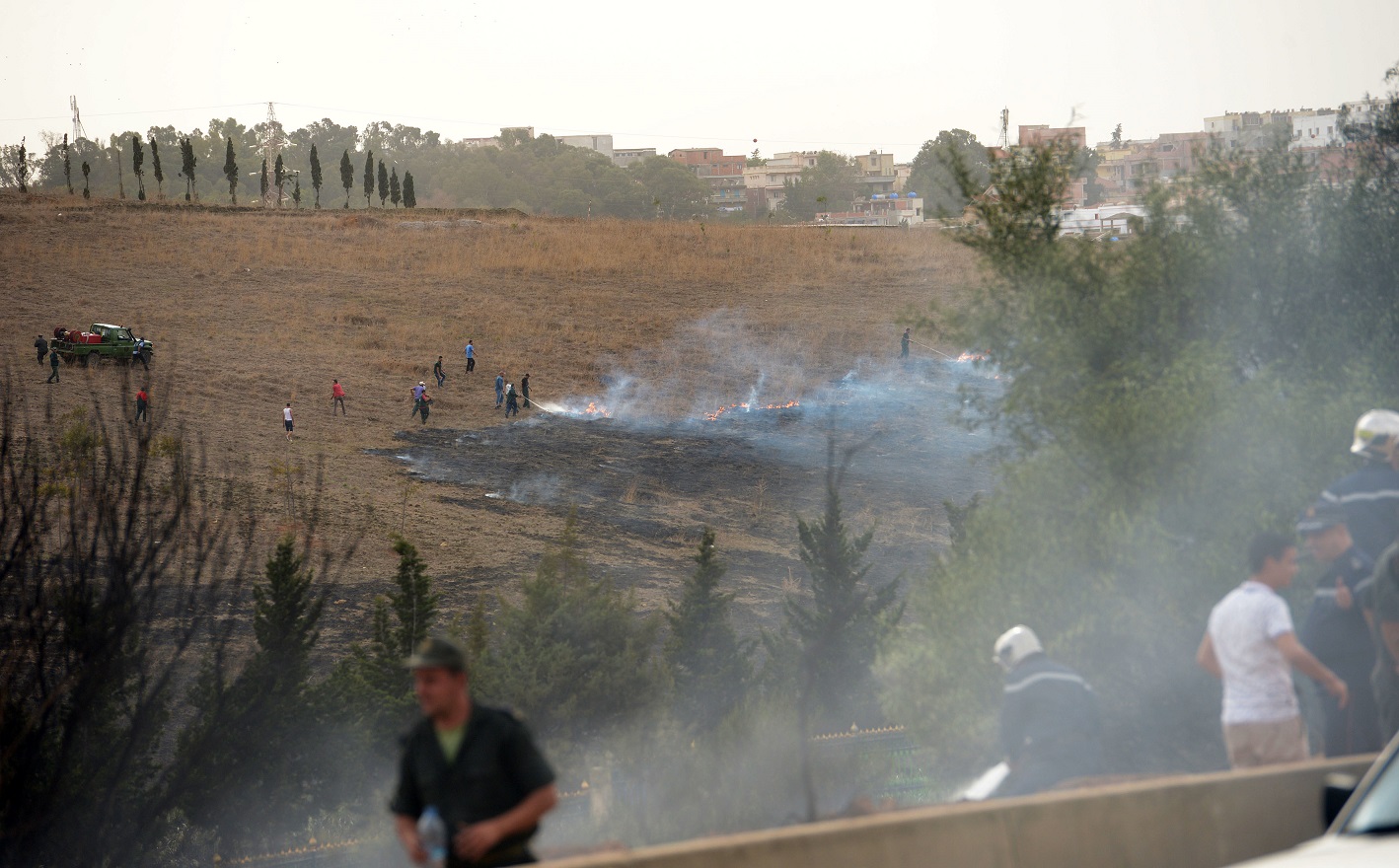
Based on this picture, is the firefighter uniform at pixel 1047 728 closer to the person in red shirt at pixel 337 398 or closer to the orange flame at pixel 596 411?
the person in red shirt at pixel 337 398

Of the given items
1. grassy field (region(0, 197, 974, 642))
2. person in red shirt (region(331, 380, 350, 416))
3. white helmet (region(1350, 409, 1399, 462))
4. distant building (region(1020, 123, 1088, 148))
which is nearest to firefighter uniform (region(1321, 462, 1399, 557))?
white helmet (region(1350, 409, 1399, 462))

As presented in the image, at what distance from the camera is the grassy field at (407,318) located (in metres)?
37.2

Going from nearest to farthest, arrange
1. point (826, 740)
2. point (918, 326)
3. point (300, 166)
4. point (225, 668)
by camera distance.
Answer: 1. point (918, 326)
2. point (826, 740)
3. point (225, 668)
4. point (300, 166)

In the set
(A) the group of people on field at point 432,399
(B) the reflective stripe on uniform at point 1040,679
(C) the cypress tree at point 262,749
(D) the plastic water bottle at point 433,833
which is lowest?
(C) the cypress tree at point 262,749

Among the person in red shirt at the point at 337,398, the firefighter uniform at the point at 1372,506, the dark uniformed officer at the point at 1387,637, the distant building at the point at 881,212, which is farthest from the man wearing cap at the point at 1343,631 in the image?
the distant building at the point at 881,212

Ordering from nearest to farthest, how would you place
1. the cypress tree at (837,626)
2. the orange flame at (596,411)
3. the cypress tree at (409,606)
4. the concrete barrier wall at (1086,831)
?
the concrete barrier wall at (1086,831)
the cypress tree at (409,606)
the cypress tree at (837,626)
the orange flame at (596,411)

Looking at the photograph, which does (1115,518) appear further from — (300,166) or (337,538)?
(300,166)

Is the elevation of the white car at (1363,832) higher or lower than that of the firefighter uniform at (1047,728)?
higher

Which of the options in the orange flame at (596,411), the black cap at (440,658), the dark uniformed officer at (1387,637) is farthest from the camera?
the orange flame at (596,411)

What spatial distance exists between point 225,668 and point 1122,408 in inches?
721

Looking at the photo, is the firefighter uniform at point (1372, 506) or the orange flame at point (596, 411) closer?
the firefighter uniform at point (1372, 506)

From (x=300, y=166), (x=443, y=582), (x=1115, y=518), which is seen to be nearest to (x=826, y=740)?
(x=1115, y=518)

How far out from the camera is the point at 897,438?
153ft

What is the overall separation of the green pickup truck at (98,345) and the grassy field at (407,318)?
85cm
